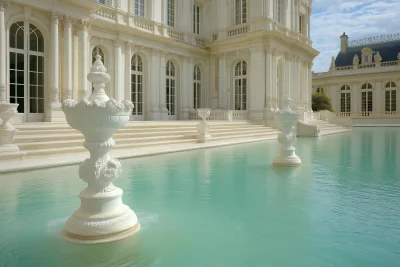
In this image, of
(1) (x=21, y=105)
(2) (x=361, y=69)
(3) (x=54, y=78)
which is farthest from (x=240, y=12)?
(2) (x=361, y=69)

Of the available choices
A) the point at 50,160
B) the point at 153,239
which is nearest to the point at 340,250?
the point at 153,239

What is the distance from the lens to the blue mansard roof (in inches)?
1510

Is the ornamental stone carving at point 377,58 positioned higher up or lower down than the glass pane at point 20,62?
higher up

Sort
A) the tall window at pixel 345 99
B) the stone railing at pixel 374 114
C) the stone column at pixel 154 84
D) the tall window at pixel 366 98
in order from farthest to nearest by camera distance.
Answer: the tall window at pixel 345 99
the tall window at pixel 366 98
the stone railing at pixel 374 114
the stone column at pixel 154 84

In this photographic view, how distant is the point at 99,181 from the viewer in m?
3.29

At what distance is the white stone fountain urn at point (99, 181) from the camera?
3115 mm

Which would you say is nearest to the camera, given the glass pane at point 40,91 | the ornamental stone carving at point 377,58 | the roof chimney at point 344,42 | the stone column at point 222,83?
the glass pane at point 40,91

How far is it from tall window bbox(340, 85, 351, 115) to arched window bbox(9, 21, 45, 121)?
35.2 meters

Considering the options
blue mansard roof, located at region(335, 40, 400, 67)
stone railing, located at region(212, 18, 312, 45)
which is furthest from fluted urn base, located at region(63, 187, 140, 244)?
blue mansard roof, located at region(335, 40, 400, 67)

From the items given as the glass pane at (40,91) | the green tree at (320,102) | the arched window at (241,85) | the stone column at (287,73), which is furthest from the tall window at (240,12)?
the green tree at (320,102)

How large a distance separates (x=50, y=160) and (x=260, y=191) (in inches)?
193

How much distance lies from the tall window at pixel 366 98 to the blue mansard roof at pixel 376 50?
386 cm

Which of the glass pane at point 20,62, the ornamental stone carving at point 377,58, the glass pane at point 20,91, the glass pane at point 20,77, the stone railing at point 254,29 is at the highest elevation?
the ornamental stone carving at point 377,58

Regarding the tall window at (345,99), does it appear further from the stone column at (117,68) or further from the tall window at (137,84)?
the stone column at (117,68)
